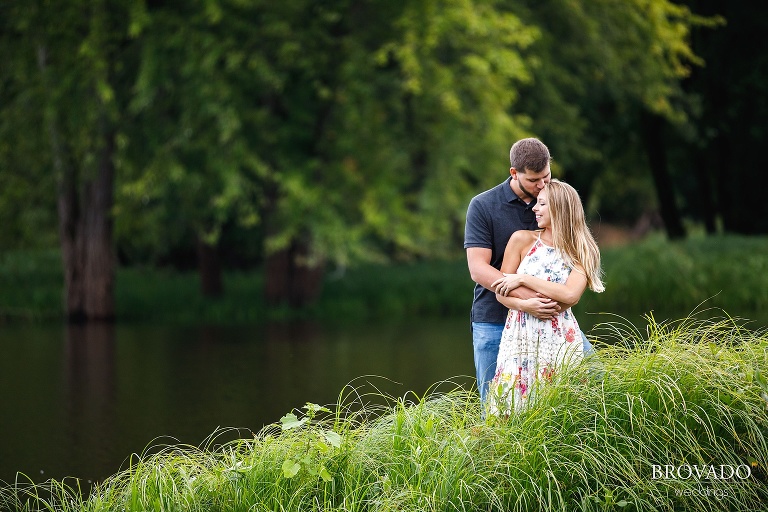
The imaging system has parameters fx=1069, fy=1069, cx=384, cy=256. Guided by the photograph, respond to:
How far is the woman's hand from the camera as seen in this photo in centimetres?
528

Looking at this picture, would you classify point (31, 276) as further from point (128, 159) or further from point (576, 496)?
point (576, 496)

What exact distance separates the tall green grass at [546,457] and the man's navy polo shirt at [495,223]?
64 centimetres

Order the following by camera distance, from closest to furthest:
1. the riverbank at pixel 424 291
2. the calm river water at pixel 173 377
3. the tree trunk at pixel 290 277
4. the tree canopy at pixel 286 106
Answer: the calm river water at pixel 173 377
the tree canopy at pixel 286 106
the riverbank at pixel 424 291
the tree trunk at pixel 290 277

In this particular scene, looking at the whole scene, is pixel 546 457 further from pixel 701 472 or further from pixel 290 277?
pixel 290 277

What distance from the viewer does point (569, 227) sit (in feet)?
17.3

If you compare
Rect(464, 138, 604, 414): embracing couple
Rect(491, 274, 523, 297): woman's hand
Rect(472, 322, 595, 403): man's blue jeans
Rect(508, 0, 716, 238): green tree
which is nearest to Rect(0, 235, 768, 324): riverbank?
Rect(508, 0, 716, 238): green tree

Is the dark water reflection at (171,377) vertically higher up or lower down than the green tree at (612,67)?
lower down

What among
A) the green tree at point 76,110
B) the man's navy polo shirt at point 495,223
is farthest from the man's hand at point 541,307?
the green tree at point 76,110


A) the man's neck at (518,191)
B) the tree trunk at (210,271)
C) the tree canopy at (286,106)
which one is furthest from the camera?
the tree trunk at (210,271)

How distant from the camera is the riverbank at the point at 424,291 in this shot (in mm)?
16719

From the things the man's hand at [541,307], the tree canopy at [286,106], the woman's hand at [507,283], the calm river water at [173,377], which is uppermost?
the tree canopy at [286,106]

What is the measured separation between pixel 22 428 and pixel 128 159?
9699 millimetres

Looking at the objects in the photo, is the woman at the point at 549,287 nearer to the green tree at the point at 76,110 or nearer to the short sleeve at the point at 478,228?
the short sleeve at the point at 478,228

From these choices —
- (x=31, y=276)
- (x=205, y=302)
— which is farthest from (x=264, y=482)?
(x=31, y=276)
